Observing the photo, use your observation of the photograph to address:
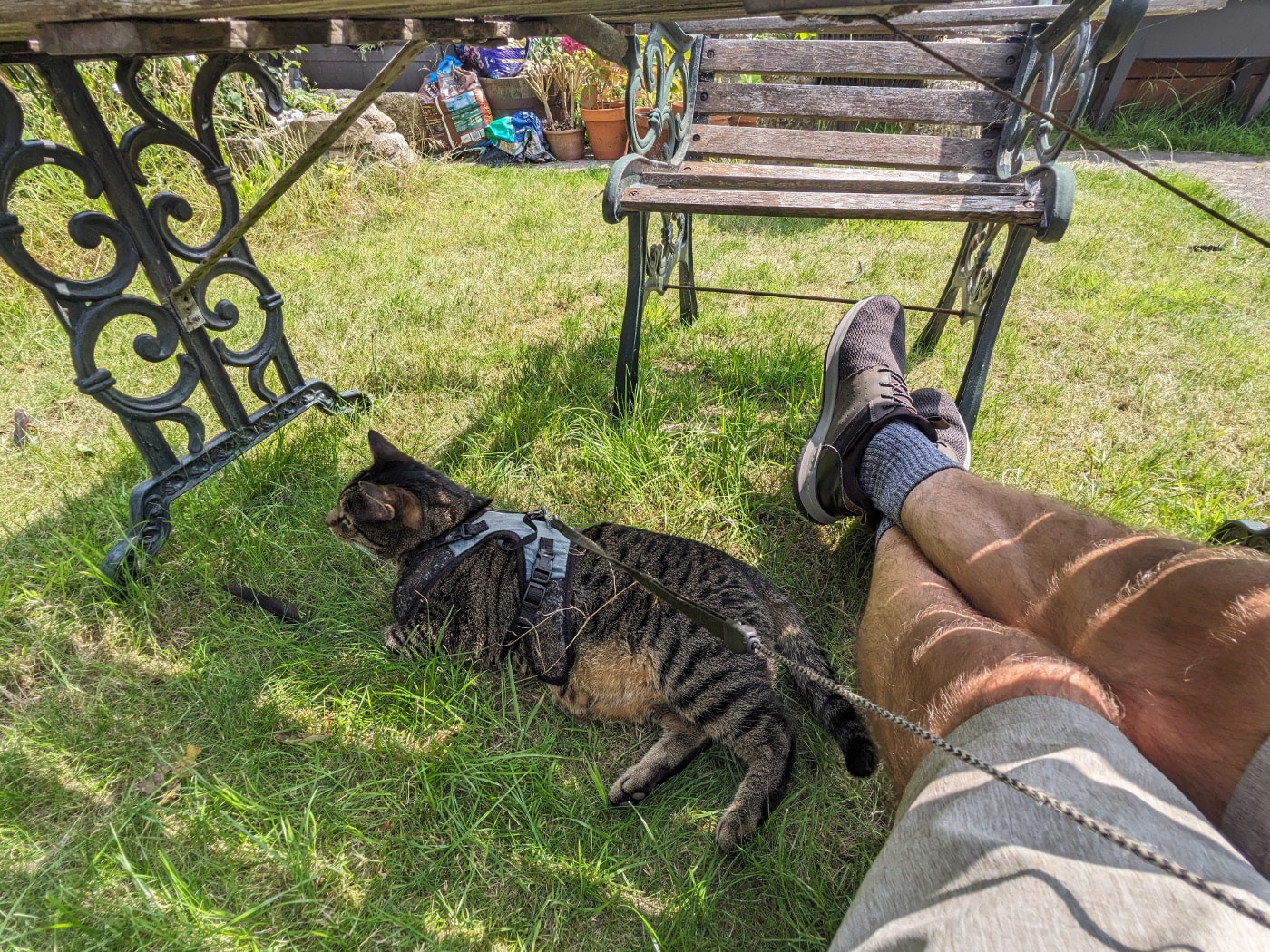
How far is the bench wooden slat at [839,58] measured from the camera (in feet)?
7.83

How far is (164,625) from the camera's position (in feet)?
5.22

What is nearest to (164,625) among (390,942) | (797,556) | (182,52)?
(390,942)

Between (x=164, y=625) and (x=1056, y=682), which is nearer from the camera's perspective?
(x=1056, y=682)

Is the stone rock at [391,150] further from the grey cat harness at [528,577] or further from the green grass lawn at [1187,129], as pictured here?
the green grass lawn at [1187,129]

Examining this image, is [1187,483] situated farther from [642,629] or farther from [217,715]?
[217,715]

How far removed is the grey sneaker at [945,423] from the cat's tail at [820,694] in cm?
69

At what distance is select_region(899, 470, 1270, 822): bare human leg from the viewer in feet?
2.50

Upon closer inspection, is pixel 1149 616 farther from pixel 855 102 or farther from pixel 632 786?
pixel 855 102

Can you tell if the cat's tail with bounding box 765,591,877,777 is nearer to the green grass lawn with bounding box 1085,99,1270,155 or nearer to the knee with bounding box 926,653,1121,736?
the knee with bounding box 926,653,1121,736

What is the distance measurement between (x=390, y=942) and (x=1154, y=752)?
1.37 meters

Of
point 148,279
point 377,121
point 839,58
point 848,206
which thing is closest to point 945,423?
point 848,206

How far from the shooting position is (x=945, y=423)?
189 centimetres

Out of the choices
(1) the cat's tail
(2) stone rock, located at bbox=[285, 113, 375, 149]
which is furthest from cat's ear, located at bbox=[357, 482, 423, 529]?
(2) stone rock, located at bbox=[285, 113, 375, 149]

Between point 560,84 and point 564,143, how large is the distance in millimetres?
647
